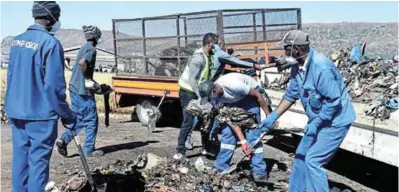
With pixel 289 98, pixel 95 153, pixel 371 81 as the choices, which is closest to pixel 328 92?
pixel 289 98

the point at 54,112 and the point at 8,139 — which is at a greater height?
the point at 54,112

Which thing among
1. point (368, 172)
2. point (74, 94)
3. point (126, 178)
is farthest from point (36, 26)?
point (368, 172)

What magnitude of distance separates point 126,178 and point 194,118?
2.10 m

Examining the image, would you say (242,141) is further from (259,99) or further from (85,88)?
(85,88)

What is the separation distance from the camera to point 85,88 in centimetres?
770

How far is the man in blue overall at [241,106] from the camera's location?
6.33 m

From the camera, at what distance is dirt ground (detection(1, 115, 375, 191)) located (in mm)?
6891

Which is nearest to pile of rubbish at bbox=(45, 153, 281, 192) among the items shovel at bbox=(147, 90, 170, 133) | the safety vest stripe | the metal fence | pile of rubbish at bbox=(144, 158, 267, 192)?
pile of rubbish at bbox=(144, 158, 267, 192)

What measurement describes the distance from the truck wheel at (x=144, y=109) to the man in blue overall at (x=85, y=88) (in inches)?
132

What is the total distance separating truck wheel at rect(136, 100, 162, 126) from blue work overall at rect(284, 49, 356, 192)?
6118 millimetres

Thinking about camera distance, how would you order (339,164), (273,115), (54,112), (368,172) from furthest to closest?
1. (339,164)
2. (368,172)
3. (273,115)
4. (54,112)

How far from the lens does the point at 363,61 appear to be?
9992 mm

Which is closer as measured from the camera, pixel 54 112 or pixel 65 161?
pixel 54 112

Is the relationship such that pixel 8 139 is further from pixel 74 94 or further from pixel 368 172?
pixel 368 172
